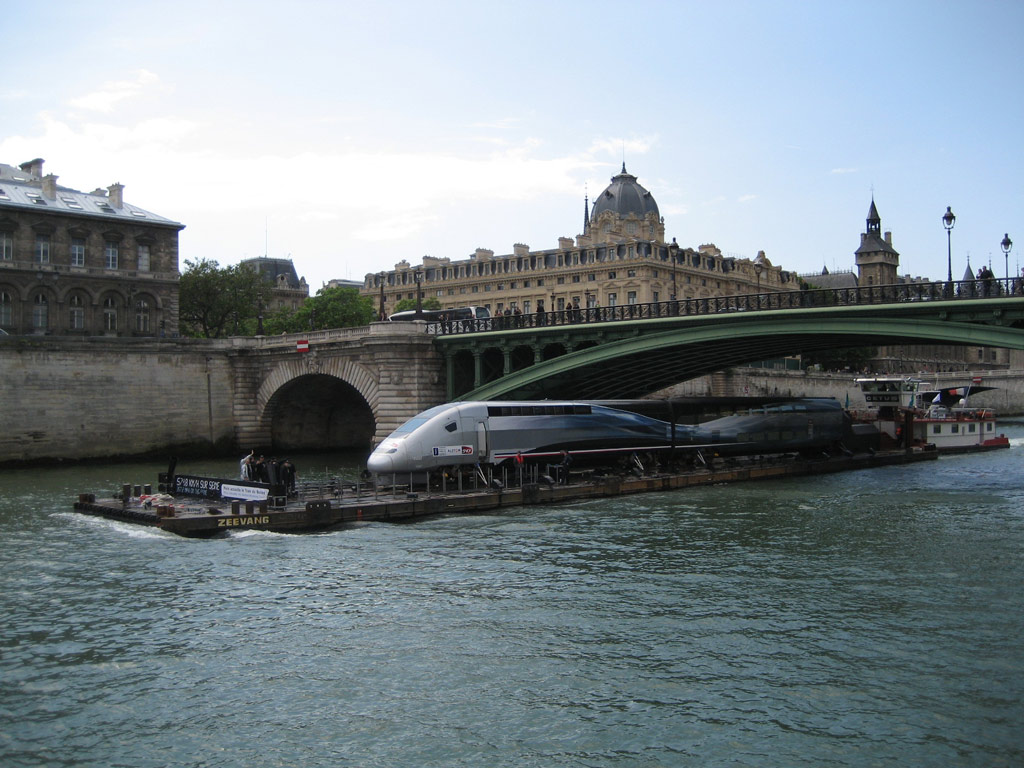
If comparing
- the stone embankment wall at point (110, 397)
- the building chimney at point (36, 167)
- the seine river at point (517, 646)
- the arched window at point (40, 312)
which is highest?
the building chimney at point (36, 167)

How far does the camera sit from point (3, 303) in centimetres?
6650

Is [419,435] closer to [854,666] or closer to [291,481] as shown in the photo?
[291,481]

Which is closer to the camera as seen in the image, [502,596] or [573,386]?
[502,596]

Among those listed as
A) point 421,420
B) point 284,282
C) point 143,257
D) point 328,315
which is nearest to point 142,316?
point 143,257

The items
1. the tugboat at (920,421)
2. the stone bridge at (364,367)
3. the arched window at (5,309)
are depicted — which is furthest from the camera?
the tugboat at (920,421)

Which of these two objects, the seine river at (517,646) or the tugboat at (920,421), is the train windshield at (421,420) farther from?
the tugboat at (920,421)

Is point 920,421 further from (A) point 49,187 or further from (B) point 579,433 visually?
(A) point 49,187

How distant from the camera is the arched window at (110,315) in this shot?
70562mm

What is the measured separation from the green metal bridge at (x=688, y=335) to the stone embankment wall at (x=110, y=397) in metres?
17.0

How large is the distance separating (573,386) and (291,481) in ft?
69.9

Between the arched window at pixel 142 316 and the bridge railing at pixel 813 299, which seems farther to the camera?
the arched window at pixel 142 316

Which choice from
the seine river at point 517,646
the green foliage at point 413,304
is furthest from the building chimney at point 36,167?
the seine river at point 517,646

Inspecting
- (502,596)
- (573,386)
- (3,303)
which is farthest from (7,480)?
(502,596)

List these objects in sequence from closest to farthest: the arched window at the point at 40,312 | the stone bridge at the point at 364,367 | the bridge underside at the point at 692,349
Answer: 1. the bridge underside at the point at 692,349
2. the stone bridge at the point at 364,367
3. the arched window at the point at 40,312
